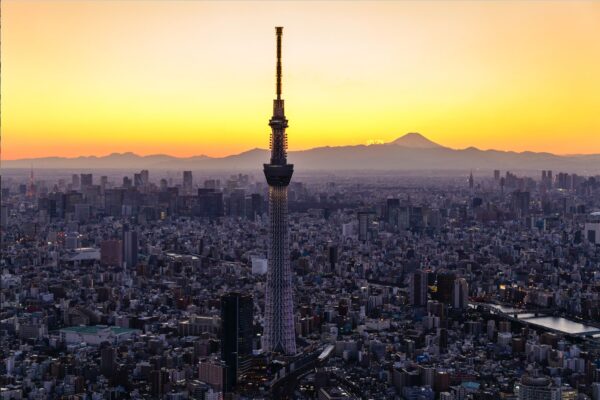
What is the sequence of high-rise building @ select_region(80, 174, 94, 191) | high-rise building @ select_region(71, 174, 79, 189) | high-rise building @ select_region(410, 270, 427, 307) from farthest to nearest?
high-rise building @ select_region(71, 174, 79, 189) < high-rise building @ select_region(80, 174, 94, 191) < high-rise building @ select_region(410, 270, 427, 307)

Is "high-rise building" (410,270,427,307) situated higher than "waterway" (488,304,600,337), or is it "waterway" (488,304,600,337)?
"high-rise building" (410,270,427,307)

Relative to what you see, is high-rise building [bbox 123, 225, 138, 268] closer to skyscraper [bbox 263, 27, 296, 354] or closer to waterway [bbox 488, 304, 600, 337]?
waterway [bbox 488, 304, 600, 337]

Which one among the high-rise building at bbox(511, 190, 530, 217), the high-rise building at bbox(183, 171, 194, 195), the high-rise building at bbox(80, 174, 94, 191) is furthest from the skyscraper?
the high-rise building at bbox(80, 174, 94, 191)

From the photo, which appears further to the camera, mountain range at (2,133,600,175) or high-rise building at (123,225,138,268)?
mountain range at (2,133,600,175)

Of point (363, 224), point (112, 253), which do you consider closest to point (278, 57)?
point (112, 253)

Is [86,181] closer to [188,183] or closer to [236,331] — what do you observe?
[188,183]

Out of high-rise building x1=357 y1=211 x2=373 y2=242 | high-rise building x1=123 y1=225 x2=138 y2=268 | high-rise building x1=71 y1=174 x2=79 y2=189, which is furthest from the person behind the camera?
high-rise building x1=71 y1=174 x2=79 y2=189
